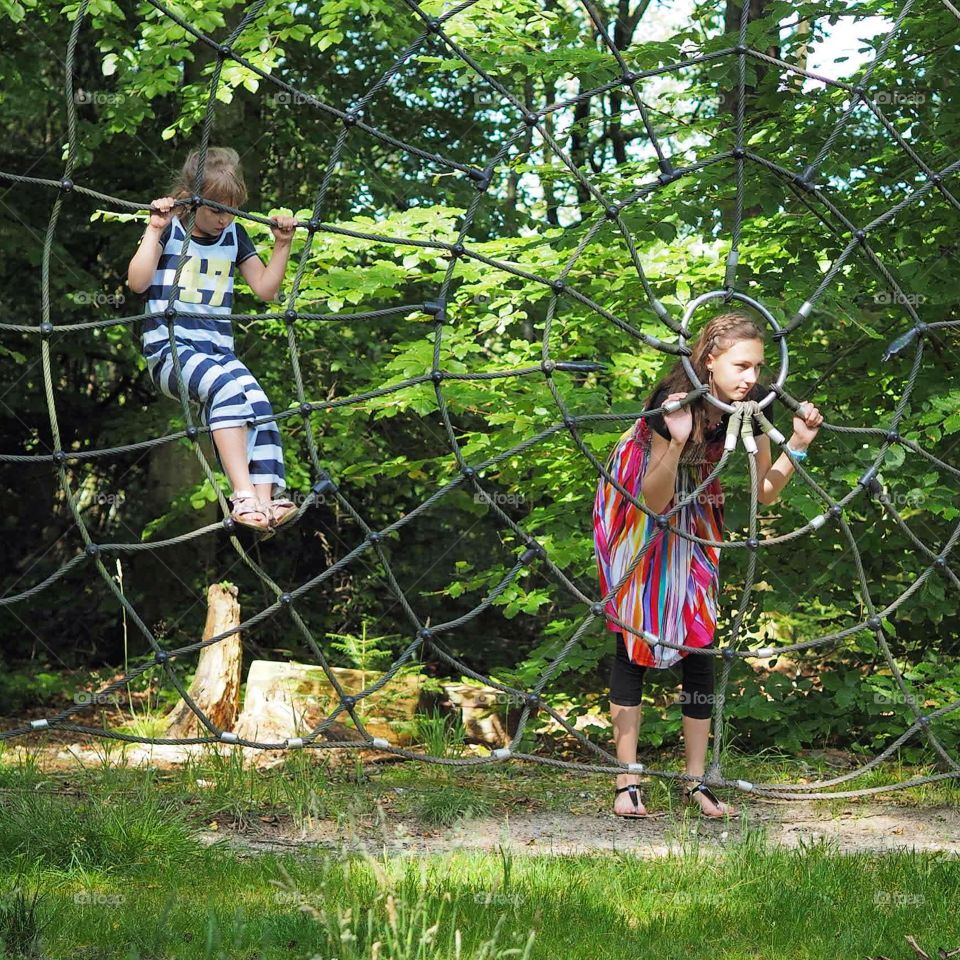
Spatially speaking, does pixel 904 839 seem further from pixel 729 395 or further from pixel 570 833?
pixel 729 395

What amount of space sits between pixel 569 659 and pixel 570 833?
0.95 metres

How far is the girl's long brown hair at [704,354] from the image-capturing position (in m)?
2.89

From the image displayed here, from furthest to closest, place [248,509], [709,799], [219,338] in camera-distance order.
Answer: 1. [709,799]
2. [219,338]
3. [248,509]

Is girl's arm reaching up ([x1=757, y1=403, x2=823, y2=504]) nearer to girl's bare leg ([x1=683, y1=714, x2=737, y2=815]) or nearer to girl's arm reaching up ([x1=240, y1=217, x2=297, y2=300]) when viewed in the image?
girl's bare leg ([x1=683, y1=714, x2=737, y2=815])

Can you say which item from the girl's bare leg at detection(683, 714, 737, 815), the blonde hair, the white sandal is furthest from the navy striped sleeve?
the girl's bare leg at detection(683, 714, 737, 815)

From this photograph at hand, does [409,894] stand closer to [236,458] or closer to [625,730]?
[625,730]

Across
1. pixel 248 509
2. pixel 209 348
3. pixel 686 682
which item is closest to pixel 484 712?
pixel 686 682

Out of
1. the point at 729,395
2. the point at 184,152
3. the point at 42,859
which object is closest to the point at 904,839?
the point at 729,395

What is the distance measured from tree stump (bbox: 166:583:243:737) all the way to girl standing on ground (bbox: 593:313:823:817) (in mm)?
2279

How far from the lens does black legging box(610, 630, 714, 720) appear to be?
10.2 feet

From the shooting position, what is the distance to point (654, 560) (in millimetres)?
3115

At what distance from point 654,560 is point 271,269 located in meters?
1.13

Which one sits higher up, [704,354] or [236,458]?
[704,354]

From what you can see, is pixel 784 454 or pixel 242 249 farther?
pixel 242 249
